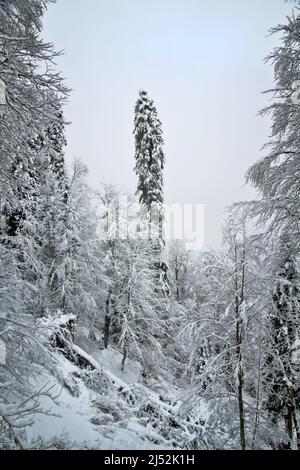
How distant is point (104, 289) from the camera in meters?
17.9

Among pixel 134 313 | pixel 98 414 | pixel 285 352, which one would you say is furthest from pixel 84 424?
pixel 134 313

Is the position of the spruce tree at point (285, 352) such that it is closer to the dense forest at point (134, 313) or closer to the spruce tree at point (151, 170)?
the dense forest at point (134, 313)

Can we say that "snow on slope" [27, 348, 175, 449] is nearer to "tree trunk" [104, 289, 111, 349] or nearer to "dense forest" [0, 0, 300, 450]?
"dense forest" [0, 0, 300, 450]

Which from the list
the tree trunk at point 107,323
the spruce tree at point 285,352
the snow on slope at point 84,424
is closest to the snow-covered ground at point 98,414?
the snow on slope at point 84,424

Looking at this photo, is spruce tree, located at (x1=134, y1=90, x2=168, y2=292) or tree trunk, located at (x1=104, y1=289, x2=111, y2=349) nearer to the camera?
tree trunk, located at (x1=104, y1=289, x2=111, y2=349)

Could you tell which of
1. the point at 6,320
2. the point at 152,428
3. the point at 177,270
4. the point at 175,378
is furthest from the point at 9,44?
the point at 177,270

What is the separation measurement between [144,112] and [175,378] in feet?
58.0

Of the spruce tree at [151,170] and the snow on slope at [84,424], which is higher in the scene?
the spruce tree at [151,170]

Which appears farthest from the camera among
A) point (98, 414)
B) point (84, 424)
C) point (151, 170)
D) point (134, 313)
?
point (151, 170)

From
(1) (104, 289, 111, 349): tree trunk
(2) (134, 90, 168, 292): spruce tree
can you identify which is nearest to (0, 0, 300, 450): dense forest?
(1) (104, 289, 111, 349): tree trunk

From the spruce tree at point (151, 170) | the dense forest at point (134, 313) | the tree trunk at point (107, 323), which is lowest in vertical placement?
the tree trunk at point (107, 323)

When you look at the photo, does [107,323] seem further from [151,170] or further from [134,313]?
[151,170]

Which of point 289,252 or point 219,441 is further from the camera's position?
point 219,441
